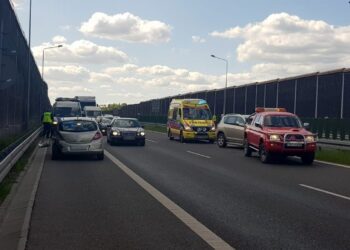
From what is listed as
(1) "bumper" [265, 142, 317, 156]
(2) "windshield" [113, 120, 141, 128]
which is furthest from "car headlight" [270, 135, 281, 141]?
(2) "windshield" [113, 120, 141, 128]

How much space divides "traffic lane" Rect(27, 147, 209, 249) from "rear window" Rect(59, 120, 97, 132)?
228 inches

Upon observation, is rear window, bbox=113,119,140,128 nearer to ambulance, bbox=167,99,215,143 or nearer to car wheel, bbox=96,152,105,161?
ambulance, bbox=167,99,215,143

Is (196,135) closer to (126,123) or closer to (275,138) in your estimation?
(126,123)

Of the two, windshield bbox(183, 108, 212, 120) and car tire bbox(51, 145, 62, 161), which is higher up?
windshield bbox(183, 108, 212, 120)

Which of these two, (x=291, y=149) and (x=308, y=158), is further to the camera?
(x=308, y=158)

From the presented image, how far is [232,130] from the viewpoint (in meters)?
27.4

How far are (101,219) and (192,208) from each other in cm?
176

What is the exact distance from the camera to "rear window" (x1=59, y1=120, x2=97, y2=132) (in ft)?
63.8

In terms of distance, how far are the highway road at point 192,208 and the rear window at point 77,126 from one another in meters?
2.49

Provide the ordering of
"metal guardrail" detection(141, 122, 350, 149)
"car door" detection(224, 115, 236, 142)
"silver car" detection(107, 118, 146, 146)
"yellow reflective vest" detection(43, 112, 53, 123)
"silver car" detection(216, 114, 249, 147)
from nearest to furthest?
1. "metal guardrail" detection(141, 122, 350, 149)
2. "silver car" detection(216, 114, 249, 147)
3. "silver car" detection(107, 118, 146, 146)
4. "car door" detection(224, 115, 236, 142)
5. "yellow reflective vest" detection(43, 112, 53, 123)

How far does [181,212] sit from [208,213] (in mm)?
438

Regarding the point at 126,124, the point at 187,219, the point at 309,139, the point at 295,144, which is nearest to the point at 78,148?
the point at 295,144

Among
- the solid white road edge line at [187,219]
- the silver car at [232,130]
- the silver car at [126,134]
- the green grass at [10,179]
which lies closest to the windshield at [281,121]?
the silver car at [232,130]

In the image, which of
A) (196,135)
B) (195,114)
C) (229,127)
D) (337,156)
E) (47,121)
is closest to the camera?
(337,156)
